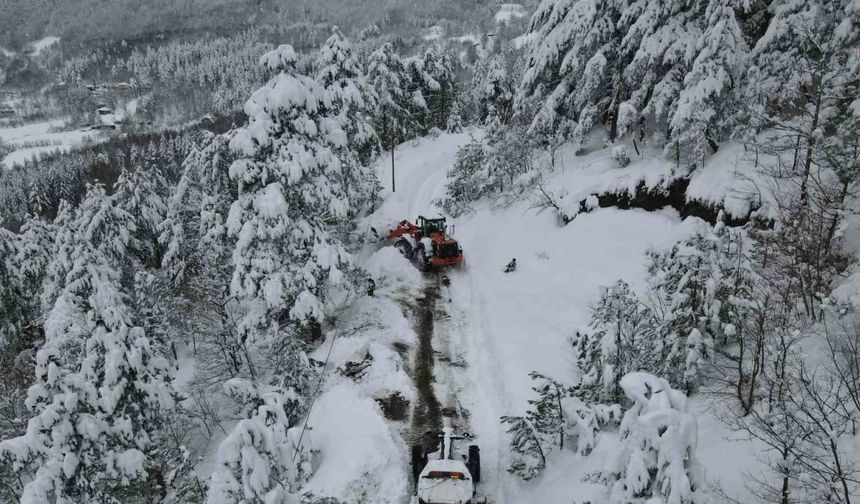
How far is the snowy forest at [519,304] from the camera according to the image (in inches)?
342

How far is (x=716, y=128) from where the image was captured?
61.7 feet

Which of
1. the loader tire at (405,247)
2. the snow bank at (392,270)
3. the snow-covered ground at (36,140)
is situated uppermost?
the loader tire at (405,247)

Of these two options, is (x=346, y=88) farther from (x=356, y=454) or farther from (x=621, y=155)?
(x=356, y=454)

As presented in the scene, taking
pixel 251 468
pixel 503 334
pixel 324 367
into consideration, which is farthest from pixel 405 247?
pixel 251 468

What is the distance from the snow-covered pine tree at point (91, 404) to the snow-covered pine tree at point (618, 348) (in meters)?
10.3

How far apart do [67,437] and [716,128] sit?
21736mm

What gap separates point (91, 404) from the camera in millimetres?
10852

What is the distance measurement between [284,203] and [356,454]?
25.1 ft

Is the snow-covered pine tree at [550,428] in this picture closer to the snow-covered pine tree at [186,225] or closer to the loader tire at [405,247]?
the loader tire at [405,247]

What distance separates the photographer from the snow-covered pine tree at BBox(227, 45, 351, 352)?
15281 mm

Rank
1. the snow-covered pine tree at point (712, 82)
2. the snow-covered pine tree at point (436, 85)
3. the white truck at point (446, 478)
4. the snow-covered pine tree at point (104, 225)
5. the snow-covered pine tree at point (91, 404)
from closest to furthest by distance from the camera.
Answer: the snow-covered pine tree at point (91, 404), the white truck at point (446, 478), the snow-covered pine tree at point (712, 82), the snow-covered pine tree at point (104, 225), the snow-covered pine tree at point (436, 85)

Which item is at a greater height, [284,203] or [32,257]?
[284,203]

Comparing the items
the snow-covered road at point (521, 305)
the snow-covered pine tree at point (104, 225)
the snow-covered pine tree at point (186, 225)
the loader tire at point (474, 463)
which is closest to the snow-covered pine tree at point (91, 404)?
the loader tire at point (474, 463)

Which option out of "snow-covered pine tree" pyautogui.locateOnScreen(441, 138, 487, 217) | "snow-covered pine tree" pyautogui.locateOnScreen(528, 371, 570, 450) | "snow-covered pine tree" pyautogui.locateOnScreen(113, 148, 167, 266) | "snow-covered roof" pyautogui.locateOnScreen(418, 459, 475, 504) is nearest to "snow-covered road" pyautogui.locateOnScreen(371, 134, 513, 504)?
"snow-covered roof" pyautogui.locateOnScreen(418, 459, 475, 504)
